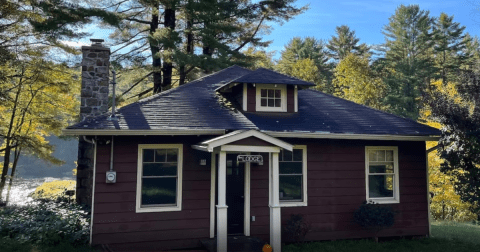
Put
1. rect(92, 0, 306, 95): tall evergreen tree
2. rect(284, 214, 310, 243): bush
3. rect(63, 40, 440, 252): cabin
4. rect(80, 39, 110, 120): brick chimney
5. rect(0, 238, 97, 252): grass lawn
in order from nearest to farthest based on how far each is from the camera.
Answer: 1. rect(0, 238, 97, 252): grass lawn
2. rect(63, 40, 440, 252): cabin
3. rect(284, 214, 310, 243): bush
4. rect(80, 39, 110, 120): brick chimney
5. rect(92, 0, 306, 95): tall evergreen tree

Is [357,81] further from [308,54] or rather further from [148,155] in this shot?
[148,155]

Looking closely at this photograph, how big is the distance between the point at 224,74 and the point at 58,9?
705cm

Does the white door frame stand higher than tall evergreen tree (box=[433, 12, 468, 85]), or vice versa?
tall evergreen tree (box=[433, 12, 468, 85])

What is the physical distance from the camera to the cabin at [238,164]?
6730 mm

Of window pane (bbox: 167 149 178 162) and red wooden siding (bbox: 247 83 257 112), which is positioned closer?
window pane (bbox: 167 149 178 162)

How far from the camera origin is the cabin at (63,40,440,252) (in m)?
6.73

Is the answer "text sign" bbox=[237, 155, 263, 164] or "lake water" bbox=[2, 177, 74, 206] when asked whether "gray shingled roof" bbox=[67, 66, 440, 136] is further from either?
"lake water" bbox=[2, 177, 74, 206]

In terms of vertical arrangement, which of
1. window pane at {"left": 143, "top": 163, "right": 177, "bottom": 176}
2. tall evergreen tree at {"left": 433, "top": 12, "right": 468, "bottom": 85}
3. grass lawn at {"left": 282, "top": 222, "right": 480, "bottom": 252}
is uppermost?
tall evergreen tree at {"left": 433, "top": 12, "right": 468, "bottom": 85}

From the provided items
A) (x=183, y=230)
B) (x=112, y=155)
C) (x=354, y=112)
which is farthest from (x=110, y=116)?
(x=354, y=112)

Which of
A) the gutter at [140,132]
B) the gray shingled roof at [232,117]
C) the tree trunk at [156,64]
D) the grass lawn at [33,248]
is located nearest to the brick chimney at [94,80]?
the gray shingled roof at [232,117]

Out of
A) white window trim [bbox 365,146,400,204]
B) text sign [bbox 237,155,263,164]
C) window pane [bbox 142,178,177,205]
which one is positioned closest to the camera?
text sign [bbox 237,155,263,164]

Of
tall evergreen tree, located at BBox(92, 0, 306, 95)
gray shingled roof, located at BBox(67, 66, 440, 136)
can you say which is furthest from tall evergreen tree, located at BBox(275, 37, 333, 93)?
gray shingled roof, located at BBox(67, 66, 440, 136)

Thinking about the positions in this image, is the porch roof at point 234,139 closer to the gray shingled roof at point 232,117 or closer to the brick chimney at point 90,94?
the gray shingled roof at point 232,117

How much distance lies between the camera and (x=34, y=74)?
14.0 m
